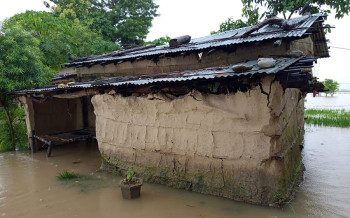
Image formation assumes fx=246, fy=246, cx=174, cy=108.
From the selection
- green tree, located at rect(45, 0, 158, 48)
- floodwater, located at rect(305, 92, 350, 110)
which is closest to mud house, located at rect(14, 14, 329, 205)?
green tree, located at rect(45, 0, 158, 48)

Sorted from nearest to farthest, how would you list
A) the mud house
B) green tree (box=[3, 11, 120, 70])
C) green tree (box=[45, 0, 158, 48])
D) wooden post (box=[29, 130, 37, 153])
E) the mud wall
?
the mud house, wooden post (box=[29, 130, 37, 153]), the mud wall, green tree (box=[3, 11, 120, 70]), green tree (box=[45, 0, 158, 48])

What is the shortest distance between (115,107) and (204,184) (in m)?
2.99

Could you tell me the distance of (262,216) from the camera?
13.8 ft

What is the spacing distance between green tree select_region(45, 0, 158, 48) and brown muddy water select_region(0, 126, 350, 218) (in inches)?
561

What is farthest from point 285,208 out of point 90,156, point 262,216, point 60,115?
point 60,115

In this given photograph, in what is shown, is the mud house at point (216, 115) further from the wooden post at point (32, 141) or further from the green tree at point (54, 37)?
the green tree at point (54, 37)

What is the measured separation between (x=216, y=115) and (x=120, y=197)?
8.69ft

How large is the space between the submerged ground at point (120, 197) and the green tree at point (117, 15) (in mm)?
14164

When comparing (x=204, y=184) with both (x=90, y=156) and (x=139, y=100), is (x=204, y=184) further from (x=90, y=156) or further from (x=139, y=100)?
(x=90, y=156)

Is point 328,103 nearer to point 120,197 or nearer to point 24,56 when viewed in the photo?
point 120,197

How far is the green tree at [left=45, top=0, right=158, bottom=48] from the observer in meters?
19.5

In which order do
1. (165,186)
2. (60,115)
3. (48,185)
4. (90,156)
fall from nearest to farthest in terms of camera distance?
(165,186) → (48,185) → (90,156) → (60,115)

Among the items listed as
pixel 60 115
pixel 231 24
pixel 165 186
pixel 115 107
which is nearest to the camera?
pixel 165 186

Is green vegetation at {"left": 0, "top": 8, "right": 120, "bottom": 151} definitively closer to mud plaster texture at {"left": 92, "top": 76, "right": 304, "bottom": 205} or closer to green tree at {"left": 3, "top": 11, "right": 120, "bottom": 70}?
green tree at {"left": 3, "top": 11, "right": 120, "bottom": 70}
